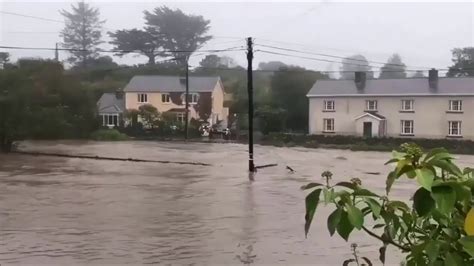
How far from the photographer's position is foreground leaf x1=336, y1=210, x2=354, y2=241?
863 mm

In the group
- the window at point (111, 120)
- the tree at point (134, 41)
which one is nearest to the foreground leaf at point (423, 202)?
the tree at point (134, 41)

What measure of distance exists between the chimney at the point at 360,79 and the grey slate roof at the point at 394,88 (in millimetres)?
183

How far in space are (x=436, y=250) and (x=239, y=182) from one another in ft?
45.7

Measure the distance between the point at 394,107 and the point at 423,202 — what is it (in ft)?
92.5

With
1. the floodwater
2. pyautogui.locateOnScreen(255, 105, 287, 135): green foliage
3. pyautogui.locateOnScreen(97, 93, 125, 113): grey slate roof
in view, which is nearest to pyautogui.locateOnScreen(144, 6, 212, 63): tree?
pyautogui.locateOnScreen(97, 93, 125, 113): grey slate roof

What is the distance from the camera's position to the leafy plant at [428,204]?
0.80m

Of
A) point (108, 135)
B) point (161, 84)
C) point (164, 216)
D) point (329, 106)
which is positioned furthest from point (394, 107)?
point (164, 216)

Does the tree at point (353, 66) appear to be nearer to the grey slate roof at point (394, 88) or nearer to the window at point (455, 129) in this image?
the grey slate roof at point (394, 88)

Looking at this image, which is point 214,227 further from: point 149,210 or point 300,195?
point 300,195

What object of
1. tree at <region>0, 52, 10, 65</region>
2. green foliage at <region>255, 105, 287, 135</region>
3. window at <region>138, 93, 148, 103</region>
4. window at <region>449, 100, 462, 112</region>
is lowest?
green foliage at <region>255, 105, 287, 135</region>

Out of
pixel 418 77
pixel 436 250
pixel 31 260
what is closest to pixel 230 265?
pixel 31 260

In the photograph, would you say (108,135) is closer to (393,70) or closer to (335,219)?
(393,70)

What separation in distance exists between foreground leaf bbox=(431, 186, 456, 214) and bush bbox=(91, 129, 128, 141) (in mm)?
34284

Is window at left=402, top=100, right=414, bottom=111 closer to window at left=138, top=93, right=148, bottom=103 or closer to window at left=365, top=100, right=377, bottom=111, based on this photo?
window at left=365, top=100, right=377, bottom=111
